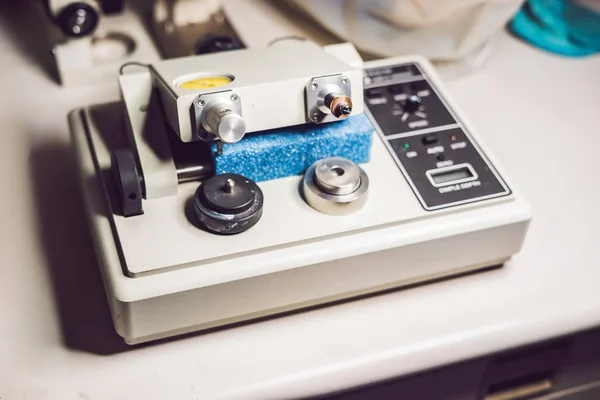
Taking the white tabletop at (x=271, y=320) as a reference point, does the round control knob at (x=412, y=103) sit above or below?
above

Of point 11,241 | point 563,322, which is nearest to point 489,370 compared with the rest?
point 563,322

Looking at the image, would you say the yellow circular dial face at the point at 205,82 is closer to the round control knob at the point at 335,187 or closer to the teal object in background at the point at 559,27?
the round control knob at the point at 335,187

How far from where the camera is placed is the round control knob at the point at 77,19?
0.75 metres

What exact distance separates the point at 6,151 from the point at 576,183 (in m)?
0.58

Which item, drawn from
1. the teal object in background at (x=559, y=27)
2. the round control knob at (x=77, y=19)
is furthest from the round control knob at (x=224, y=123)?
the teal object in background at (x=559, y=27)

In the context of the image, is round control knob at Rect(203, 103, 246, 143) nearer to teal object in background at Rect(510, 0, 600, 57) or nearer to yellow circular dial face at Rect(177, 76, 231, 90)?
yellow circular dial face at Rect(177, 76, 231, 90)

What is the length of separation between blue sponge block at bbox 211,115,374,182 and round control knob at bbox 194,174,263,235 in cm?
2

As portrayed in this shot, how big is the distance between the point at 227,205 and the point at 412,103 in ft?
0.74

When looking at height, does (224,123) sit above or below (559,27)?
above

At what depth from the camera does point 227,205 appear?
539 millimetres

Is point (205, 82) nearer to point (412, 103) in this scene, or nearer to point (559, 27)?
point (412, 103)

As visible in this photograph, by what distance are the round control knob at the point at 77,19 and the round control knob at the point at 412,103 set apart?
357 millimetres

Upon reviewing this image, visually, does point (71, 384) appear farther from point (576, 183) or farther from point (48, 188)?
point (576, 183)

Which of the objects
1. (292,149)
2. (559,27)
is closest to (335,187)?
(292,149)
